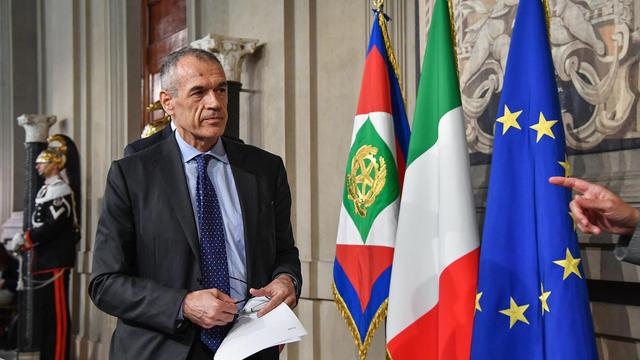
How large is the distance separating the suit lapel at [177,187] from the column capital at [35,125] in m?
6.01

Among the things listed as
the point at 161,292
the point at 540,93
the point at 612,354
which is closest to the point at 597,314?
the point at 612,354

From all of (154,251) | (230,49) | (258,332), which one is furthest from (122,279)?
(230,49)

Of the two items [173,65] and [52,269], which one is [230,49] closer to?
[173,65]

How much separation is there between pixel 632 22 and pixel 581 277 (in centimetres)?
104

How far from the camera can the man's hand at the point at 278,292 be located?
2.00m

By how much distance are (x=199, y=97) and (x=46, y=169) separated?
5542 millimetres

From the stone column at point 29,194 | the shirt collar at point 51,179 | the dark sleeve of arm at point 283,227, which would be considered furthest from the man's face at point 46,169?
the dark sleeve of arm at point 283,227

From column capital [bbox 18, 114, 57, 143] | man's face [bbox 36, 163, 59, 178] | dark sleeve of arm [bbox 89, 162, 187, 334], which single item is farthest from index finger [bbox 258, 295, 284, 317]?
column capital [bbox 18, 114, 57, 143]

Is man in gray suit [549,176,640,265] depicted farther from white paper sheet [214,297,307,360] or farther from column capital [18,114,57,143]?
column capital [18,114,57,143]

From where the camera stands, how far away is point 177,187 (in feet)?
6.81

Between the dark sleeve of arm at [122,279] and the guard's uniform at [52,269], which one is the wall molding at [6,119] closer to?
the guard's uniform at [52,269]

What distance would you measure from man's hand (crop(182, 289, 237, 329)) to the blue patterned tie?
109 millimetres

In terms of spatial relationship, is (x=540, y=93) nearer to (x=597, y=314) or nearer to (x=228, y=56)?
(x=597, y=314)

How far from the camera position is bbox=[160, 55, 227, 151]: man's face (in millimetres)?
2107
